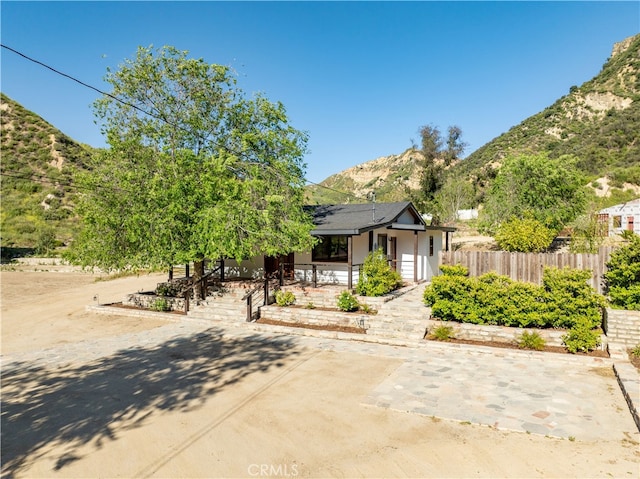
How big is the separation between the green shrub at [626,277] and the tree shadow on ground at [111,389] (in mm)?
8785

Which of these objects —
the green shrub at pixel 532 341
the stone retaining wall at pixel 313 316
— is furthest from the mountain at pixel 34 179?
the green shrub at pixel 532 341

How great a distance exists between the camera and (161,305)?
15.3 meters

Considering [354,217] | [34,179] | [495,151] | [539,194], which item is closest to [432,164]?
[539,194]

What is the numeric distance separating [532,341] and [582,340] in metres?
1.07

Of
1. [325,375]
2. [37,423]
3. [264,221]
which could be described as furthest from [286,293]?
[37,423]

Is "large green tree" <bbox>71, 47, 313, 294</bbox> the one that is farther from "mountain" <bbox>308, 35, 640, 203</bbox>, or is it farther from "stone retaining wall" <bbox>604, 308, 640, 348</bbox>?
"mountain" <bbox>308, 35, 640, 203</bbox>

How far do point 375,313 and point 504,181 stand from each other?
1897 cm

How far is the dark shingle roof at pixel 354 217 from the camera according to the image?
48.1ft

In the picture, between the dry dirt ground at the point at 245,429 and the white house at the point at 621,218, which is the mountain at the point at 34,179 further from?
the white house at the point at 621,218

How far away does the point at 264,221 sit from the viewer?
44.3 ft

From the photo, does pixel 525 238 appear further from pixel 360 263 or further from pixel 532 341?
pixel 532 341

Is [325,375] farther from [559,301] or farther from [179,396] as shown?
[559,301]

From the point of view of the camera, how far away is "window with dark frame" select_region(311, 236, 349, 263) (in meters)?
17.0

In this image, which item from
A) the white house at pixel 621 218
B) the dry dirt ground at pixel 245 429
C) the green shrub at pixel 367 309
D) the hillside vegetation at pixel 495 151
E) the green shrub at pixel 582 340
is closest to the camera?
the dry dirt ground at pixel 245 429
